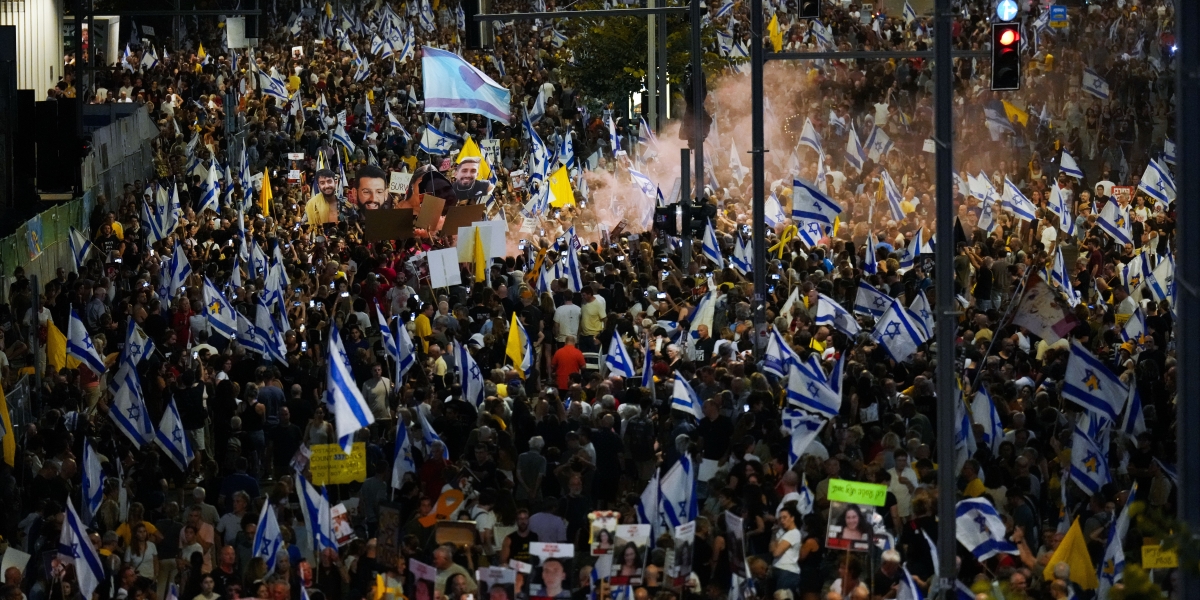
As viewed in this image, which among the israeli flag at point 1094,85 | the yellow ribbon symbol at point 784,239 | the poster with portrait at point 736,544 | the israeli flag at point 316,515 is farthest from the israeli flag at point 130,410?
the israeli flag at point 1094,85

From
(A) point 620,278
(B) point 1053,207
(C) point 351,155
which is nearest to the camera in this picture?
(A) point 620,278

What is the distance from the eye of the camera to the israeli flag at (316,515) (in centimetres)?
1370

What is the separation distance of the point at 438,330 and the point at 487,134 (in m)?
19.1

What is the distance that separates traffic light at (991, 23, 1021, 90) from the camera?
15.8 m

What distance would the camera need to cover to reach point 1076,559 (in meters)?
12.8

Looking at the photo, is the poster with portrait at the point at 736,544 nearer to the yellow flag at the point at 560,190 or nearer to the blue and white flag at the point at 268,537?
the blue and white flag at the point at 268,537

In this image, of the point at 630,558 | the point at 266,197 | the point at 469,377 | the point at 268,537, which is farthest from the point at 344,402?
the point at 266,197

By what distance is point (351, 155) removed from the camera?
121 feet

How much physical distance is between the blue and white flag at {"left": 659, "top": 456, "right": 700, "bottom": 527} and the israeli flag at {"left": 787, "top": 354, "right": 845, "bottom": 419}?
8.53ft

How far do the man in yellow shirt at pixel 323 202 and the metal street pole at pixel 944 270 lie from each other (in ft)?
53.5

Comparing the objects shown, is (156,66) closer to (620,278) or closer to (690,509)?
(620,278)

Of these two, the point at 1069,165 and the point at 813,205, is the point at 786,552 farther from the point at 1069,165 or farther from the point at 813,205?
the point at 1069,165

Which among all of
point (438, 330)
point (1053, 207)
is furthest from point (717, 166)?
point (438, 330)

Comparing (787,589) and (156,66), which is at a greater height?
(156,66)
